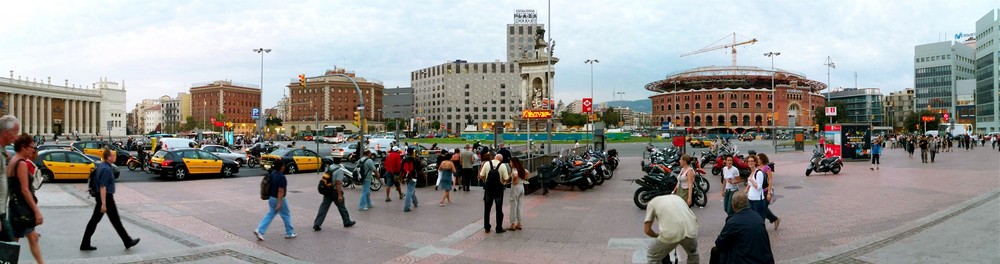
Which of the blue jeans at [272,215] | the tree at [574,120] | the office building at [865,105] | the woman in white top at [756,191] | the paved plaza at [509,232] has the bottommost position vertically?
the paved plaza at [509,232]

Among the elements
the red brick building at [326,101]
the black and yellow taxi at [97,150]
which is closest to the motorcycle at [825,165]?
the black and yellow taxi at [97,150]

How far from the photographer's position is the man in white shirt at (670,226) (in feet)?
17.3

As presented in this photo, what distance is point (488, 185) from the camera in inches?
372

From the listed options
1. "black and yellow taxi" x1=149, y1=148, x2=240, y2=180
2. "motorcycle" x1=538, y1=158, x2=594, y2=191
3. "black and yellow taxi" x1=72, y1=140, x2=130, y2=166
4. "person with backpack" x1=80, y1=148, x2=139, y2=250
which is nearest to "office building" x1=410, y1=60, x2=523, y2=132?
"black and yellow taxi" x1=72, y1=140, x2=130, y2=166

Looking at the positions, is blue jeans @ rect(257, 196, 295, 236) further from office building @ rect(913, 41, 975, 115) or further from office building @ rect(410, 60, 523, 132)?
office building @ rect(913, 41, 975, 115)

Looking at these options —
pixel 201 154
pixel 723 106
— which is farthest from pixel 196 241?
pixel 723 106

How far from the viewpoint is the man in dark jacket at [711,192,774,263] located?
4.62 metres

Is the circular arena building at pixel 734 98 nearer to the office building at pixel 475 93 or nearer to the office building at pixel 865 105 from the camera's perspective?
the office building at pixel 865 105

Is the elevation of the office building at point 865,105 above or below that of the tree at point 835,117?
above

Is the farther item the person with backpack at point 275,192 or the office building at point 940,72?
the office building at point 940,72

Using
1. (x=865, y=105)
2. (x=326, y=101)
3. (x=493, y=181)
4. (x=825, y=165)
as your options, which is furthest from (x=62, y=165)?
(x=865, y=105)

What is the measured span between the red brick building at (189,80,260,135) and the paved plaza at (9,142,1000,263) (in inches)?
5214

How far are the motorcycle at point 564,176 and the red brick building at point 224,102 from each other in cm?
13367

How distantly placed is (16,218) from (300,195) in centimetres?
969
